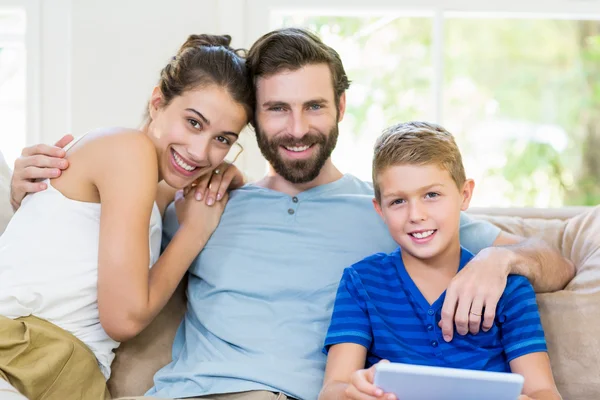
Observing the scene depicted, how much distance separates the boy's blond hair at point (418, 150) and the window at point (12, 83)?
72.9 inches

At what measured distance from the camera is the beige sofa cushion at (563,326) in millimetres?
1609

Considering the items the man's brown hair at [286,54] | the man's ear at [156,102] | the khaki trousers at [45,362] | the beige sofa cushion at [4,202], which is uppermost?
the man's brown hair at [286,54]

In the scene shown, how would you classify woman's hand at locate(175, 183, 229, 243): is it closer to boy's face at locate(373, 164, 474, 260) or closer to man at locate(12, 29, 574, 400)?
man at locate(12, 29, 574, 400)

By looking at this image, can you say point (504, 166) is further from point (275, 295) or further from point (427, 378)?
point (427, 378)

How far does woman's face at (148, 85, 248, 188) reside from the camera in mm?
1688

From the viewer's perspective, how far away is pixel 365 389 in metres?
1.25

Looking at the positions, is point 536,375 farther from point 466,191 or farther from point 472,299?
point 466,191

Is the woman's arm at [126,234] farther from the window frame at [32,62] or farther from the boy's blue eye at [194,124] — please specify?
the window frame at [32,62]

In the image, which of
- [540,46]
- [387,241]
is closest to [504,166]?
[540,46]

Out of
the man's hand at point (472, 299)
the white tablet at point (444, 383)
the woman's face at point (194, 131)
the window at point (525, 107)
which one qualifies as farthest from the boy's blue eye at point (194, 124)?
the window at point (525, 107)

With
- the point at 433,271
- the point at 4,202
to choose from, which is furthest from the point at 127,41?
the point at 433,271

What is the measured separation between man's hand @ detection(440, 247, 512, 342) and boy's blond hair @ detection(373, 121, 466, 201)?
0.65 feet

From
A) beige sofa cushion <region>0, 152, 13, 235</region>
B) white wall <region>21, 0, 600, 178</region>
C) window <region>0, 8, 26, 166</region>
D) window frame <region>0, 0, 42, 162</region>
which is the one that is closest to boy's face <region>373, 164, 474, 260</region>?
beige sofa cushion <region>0, 152, 13, 235</region>

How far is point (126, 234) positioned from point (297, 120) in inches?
20.4
